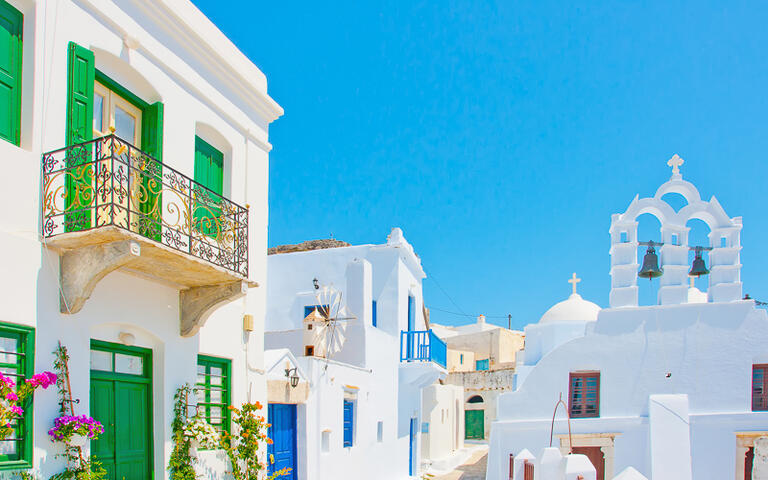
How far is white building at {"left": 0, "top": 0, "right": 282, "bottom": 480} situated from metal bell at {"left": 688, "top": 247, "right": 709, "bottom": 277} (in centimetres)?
957

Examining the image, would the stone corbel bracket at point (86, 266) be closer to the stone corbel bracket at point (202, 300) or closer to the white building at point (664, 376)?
the stone corbel bracket at point (202, 300)

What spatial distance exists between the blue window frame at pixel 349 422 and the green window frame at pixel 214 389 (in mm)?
5732

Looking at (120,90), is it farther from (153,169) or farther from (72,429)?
(72,429)

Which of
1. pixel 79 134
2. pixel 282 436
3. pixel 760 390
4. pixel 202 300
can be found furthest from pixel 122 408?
pixel 760 390

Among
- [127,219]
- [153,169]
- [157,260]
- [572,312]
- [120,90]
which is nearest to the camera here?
[127,219]

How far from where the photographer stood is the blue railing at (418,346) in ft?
60.3

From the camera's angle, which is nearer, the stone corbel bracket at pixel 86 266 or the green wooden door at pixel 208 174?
the stone corbel bracket at pixel 86 266

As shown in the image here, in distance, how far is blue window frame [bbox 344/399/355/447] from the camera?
46.6 ft

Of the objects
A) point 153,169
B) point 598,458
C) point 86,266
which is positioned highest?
point 153,169

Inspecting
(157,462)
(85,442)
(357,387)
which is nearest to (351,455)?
(357,387)

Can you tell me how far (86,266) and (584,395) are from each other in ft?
37.3

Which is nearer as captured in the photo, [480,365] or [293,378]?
[293,378]

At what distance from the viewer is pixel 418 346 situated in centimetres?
1852

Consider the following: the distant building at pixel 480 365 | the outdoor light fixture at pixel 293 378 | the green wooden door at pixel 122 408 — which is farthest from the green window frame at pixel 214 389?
the distant building at pixel 480 365
